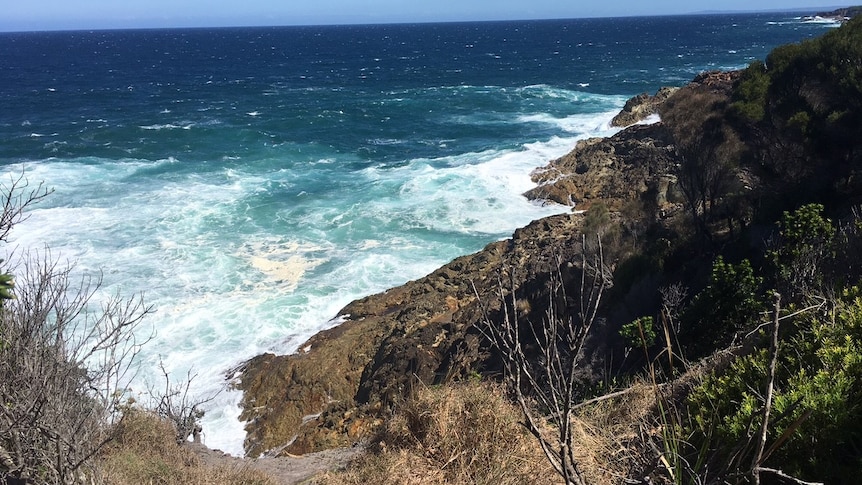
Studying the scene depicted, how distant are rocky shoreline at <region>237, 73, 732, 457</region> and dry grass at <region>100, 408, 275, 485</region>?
142 inches

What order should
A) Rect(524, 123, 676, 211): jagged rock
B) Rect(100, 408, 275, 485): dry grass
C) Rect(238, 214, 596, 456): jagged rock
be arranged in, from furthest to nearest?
Rect(524, 123, 676, 211): jagged rock
Rect(238, 214, 596, 456): jagged rock
Rect(100, 408, 275, 485): dry grass

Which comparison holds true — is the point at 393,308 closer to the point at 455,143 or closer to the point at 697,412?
Answer: the point at 697,412

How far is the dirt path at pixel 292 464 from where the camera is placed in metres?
8.99

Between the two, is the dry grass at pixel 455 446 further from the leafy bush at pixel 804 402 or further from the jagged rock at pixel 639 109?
the jagged rock at pixel 639 109

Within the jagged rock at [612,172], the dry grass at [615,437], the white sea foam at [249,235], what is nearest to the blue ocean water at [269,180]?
the white sea foam at [249,235]

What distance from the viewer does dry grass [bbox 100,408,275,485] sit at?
320 inches

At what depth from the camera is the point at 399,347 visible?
1639 cm

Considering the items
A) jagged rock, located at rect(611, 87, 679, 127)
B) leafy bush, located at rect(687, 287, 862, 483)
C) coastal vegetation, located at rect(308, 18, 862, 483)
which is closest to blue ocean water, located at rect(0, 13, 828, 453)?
jagged rock, located at rect(611, 87, 679, 127)

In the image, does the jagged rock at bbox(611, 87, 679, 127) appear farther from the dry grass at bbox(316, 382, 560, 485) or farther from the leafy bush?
the leafy bush

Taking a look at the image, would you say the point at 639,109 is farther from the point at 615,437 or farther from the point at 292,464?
the point at 615,437

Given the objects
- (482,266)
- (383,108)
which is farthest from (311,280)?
(383,108)

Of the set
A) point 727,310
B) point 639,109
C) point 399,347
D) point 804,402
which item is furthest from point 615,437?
point 639,109

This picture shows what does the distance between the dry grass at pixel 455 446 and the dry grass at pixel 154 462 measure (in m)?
2.08

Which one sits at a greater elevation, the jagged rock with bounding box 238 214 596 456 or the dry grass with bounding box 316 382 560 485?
the dry grass with bounding box 316 382 560 485
